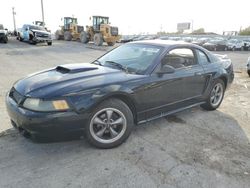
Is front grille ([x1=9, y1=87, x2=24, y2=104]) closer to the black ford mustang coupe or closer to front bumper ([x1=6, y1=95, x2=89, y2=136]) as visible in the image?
the black ford mustang coupe

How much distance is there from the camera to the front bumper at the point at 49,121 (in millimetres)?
2838

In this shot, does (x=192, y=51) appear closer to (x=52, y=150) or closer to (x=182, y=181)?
(x=182, y=181)

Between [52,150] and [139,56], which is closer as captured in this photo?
[52,150]

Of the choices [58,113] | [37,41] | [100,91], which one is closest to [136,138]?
[100,91]

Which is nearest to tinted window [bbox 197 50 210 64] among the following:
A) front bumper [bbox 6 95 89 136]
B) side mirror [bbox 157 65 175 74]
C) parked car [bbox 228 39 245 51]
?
side mirror [bbox 157 65 175 74]

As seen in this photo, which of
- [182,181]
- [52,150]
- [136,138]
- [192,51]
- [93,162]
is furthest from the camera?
[192,51]

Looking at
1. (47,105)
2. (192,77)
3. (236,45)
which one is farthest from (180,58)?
(236,45)

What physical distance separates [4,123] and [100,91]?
209cm

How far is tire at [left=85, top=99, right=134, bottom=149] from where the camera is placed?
3.19m

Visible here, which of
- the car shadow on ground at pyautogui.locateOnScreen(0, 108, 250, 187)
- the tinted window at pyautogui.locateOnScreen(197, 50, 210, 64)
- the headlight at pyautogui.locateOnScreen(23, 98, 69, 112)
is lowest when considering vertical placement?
the car shadow on ground at pyautogui.locateOnScreen(0, 108, 250, 187)

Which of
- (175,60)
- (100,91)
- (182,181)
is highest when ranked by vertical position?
(175,60)

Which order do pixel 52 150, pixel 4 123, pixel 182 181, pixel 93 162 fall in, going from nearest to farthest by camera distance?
1. pixel 182 181
2. pixel 93 162
3. pixel 52 150
4. pixel 4 123

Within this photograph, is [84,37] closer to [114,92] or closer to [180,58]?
[180,58]

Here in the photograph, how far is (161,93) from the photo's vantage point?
3.84 m
